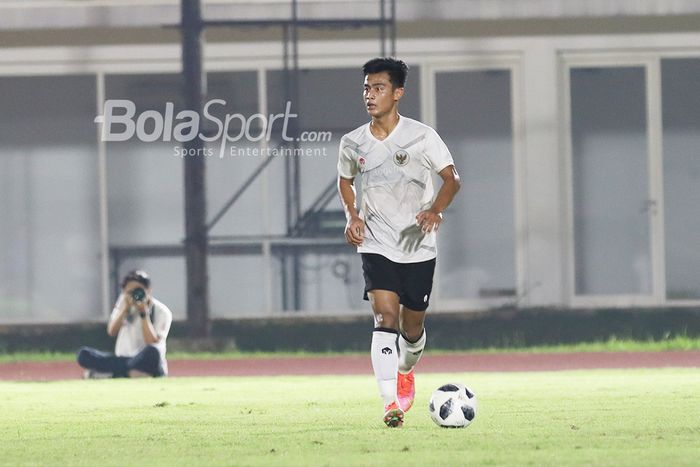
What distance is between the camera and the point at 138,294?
1605 centimetres

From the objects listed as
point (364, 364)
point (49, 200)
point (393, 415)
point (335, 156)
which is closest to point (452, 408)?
point (393, 415)

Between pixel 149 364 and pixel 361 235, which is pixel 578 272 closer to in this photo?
pixel 149 364

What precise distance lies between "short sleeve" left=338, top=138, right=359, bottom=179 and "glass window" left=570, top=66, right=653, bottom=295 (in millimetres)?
12750

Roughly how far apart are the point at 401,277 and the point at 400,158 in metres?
0.66

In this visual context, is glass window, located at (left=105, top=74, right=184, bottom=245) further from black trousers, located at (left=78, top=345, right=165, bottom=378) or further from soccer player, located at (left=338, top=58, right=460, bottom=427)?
soccer player, located at (left=338, top=58, right=460, bottom=427)

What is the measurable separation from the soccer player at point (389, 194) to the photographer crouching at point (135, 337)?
6606 millimetres

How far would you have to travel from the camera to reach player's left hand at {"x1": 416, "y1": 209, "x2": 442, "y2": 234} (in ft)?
31.0

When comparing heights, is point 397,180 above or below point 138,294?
above

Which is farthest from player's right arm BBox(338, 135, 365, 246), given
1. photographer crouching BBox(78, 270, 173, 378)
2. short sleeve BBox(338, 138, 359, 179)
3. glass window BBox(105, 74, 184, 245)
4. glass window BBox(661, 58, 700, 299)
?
glass window BBox(661, 58, 700, 299)

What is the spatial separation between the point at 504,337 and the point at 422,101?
11.5 feet

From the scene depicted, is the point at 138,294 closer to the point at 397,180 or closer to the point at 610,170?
the point at 397,180

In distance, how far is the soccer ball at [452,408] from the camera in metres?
9.30

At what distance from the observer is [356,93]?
867 inches

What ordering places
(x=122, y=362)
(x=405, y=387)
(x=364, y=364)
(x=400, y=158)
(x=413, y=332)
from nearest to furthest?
1. (x=400, y=158)
2. (x=405, y=387)
3. (x=413, y=332)
4. (x=122, y=362)
5. (x=364, y=364)
